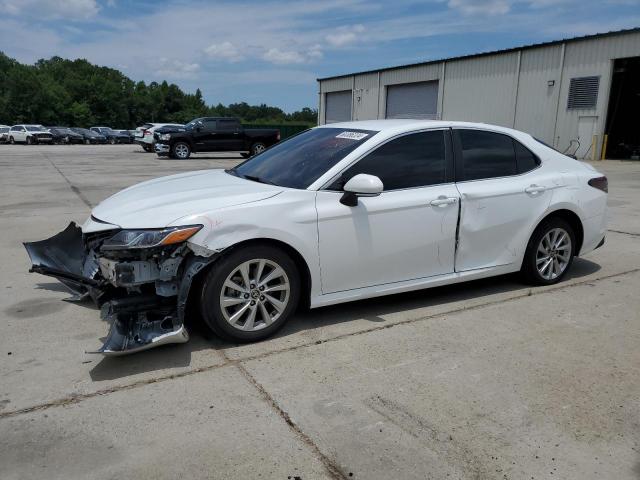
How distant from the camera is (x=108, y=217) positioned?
3.92 m

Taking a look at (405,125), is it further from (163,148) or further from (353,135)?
(163,148)

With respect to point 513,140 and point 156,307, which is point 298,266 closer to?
point 156,307

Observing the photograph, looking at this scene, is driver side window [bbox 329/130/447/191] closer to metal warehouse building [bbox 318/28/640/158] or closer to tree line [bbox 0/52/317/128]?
metal warehouse building [bbox 318/28/640/158]

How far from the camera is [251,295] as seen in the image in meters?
3.79

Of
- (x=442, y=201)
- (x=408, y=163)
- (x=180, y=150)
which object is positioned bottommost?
(x=180, y=150)

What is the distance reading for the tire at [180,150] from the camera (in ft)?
77.8

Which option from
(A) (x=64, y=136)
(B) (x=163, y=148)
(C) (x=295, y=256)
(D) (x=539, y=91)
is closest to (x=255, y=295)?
(C) (x=295, y=256)

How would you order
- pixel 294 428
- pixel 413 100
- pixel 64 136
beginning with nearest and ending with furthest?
pixel 294 428 < pixel 413 100 < pixel 64 136

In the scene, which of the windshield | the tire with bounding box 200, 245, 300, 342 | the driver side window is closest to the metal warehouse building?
the driver side window

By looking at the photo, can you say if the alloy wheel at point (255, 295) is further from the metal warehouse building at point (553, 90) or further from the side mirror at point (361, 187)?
the metal warehouse building at point (553, 90)

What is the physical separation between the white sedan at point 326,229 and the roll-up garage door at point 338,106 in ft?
120

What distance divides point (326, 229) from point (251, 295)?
72 centimetres

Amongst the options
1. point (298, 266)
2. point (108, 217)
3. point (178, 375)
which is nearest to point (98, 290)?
point (108, 217)

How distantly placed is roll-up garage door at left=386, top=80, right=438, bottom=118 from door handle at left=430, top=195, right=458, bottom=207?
29411mm
